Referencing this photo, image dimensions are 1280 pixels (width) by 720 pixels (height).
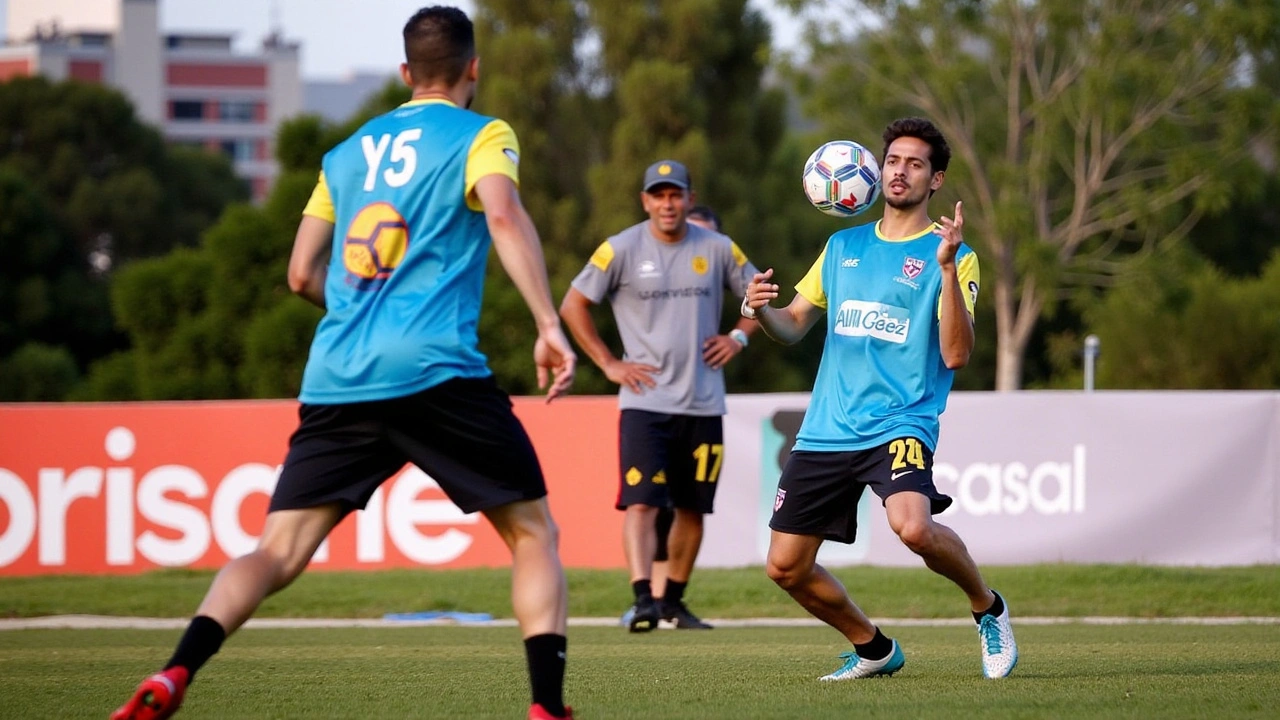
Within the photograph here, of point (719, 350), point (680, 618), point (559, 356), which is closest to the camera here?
point (559, 356)

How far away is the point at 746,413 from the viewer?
14.5m

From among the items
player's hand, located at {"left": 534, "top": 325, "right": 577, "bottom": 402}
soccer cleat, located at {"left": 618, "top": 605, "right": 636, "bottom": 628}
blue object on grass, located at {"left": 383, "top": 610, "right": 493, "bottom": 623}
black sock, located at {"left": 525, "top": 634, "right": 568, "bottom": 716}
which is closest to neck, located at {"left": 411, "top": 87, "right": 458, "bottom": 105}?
player's hand, located at {"left": 534, "top": 325, "right": 577, "bottom": 402}

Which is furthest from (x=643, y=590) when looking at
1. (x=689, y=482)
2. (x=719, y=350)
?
(x=719, y=350)

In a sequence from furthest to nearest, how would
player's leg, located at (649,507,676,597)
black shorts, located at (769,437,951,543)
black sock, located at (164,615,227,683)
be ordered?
player's leg, located at (649,507,676,597)
black shorts, located at (769,437,951,543)
black sock, located at (164,615,227,683)

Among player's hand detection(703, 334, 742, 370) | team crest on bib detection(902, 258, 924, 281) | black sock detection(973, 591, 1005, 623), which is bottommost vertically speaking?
black sock detection(973, 591, 1005, 623)

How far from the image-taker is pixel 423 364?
516cm

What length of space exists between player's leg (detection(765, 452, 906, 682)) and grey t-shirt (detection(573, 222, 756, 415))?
3.19 metres

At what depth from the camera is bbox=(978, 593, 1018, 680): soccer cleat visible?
6.80 metres

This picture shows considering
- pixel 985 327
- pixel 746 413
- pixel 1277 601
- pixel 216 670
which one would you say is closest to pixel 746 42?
pixel 985 327

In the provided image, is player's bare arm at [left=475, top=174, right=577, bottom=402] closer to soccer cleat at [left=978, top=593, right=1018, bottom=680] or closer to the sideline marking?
soccer cleat at [left=978, top=593, right=1018, bottom=680]

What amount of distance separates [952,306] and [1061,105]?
28876 millimetres

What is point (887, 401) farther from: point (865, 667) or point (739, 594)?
point (739, 594)

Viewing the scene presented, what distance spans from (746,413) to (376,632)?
189 inches

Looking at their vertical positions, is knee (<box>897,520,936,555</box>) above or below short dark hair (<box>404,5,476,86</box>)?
below
